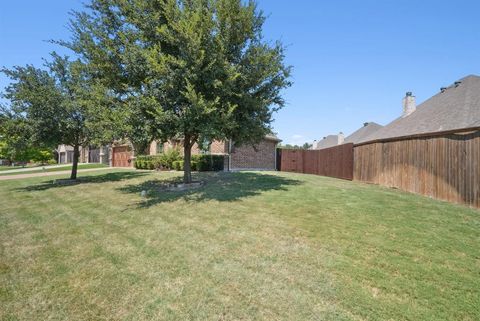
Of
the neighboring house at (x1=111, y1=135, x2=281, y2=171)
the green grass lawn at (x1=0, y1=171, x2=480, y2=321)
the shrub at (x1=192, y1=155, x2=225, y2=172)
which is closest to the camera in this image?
the green grass lawn at (x1=0, y1=171, x2=480, y2=321)

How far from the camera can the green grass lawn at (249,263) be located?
3.50 metres

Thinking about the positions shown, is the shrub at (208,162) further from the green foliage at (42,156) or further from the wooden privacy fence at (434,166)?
the green foliage at (42,156)

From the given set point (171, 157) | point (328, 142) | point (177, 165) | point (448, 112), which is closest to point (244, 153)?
point (177, 165)

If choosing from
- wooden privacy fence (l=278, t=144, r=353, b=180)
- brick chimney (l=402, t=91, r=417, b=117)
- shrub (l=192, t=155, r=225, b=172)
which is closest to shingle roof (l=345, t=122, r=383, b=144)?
brick chimney (l=402, t=91, r=417, b=117)

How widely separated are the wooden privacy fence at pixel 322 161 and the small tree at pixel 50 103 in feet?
46.3

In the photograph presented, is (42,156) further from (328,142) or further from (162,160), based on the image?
(328,142)

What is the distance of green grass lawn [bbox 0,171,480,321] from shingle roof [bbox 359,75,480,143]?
8498 mm

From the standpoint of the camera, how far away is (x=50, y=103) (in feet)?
46.5

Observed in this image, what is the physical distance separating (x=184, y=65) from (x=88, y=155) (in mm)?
40376

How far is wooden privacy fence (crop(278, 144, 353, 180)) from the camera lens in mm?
16672

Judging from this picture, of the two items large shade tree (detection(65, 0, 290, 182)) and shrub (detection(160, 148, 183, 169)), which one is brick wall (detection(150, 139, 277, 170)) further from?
large shade tree (detection(65, 0, 290, 182))

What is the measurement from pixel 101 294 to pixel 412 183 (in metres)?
11.2

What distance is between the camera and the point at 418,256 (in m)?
4.66

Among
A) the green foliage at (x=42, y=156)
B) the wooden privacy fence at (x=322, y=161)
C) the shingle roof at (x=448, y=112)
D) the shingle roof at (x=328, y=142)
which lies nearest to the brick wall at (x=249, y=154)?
the wooden privacy fence at (x=322, y=161)
